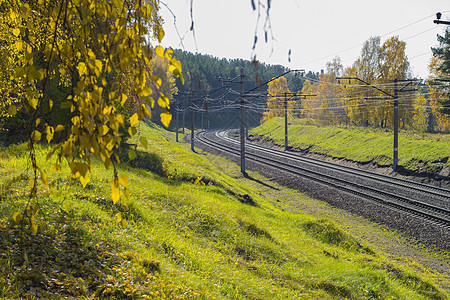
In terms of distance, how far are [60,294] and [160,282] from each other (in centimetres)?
165

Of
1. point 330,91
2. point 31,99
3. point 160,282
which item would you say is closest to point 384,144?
point 160,282

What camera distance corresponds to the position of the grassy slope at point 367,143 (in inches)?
1077

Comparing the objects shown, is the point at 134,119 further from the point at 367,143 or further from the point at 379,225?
the point at 367,143

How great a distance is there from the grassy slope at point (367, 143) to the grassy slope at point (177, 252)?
16052mm

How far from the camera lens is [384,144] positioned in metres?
32.9

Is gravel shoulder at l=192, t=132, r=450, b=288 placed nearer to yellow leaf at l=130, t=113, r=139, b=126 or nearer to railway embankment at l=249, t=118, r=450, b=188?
railway embankment at l=249, t=118, r=450, b=188

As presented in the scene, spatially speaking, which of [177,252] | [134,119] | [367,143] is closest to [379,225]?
[177,252]

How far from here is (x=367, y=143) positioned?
3534cm

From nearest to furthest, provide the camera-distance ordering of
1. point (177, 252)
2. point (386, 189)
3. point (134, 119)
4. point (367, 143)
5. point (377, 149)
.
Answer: point (134, 119)
point (177, 252)
point (386, 189)
point (377, 149)
point (367, 143)

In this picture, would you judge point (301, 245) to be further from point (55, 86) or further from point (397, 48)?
point (397, 48)

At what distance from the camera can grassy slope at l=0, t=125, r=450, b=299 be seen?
5539 mm

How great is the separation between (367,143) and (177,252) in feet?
104

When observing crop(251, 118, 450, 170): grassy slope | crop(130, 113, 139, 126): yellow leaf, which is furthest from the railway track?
crop(130, 113, 139, 126): yellow leaf

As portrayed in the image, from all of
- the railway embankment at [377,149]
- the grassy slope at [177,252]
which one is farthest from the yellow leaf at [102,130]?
→ the railway embankment at [377,149]
